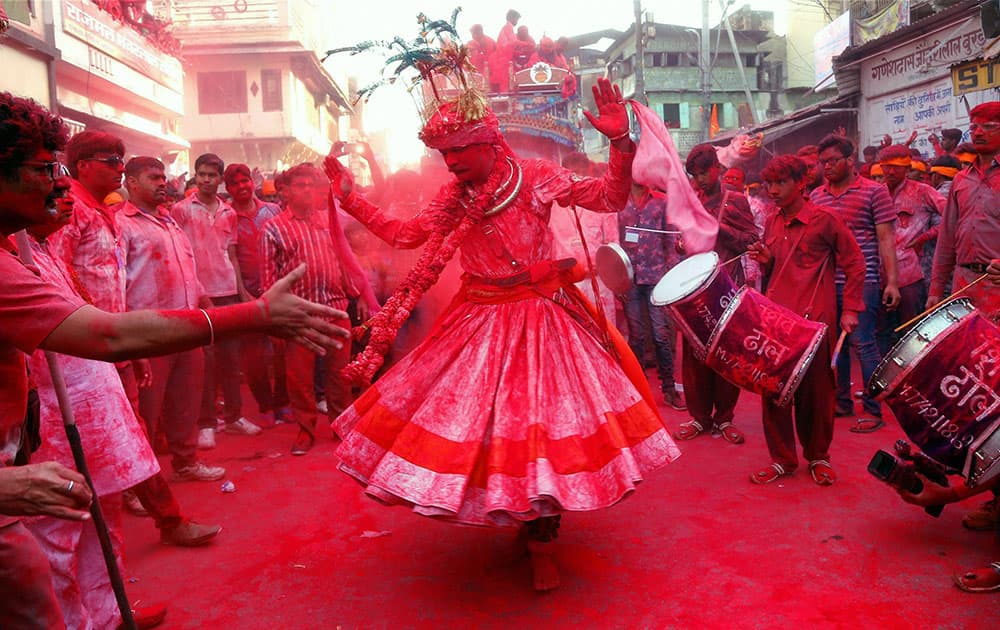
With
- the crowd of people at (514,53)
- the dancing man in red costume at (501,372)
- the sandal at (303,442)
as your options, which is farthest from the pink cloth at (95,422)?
the crowd of people at (514,53)

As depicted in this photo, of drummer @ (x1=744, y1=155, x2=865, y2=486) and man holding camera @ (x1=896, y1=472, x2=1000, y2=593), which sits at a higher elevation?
drummer @ (x1=744, y1=155, x2=865, y2=486)

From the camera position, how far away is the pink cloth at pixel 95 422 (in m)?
3.05

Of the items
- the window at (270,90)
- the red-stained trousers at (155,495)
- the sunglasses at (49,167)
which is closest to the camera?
the sunglasses at (49,167)

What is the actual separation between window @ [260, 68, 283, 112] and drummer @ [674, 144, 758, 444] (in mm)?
29113

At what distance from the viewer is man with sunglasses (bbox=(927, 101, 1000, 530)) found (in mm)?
5082

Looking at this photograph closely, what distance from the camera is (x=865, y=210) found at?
639 cm

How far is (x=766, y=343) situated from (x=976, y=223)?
192 cm

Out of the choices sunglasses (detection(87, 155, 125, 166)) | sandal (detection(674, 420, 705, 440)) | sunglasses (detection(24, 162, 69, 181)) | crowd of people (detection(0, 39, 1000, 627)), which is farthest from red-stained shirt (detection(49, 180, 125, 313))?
sandal (detection(674, 420, 705, 440))

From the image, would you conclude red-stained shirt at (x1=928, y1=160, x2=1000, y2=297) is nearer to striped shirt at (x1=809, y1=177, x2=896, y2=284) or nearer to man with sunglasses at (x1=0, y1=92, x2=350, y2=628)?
striped shirt at (x1=809, y1=177, x2=896, y2=284)

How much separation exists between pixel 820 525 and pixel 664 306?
5.00 feet

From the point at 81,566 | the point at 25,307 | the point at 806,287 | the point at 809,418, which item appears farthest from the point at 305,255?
the point at 25,307

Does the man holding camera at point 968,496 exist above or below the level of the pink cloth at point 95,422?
below

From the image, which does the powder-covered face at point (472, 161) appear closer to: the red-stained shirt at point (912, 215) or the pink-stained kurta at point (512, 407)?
the pink-stained kurta at point (512, 407)

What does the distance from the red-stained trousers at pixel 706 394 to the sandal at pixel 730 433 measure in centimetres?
5
